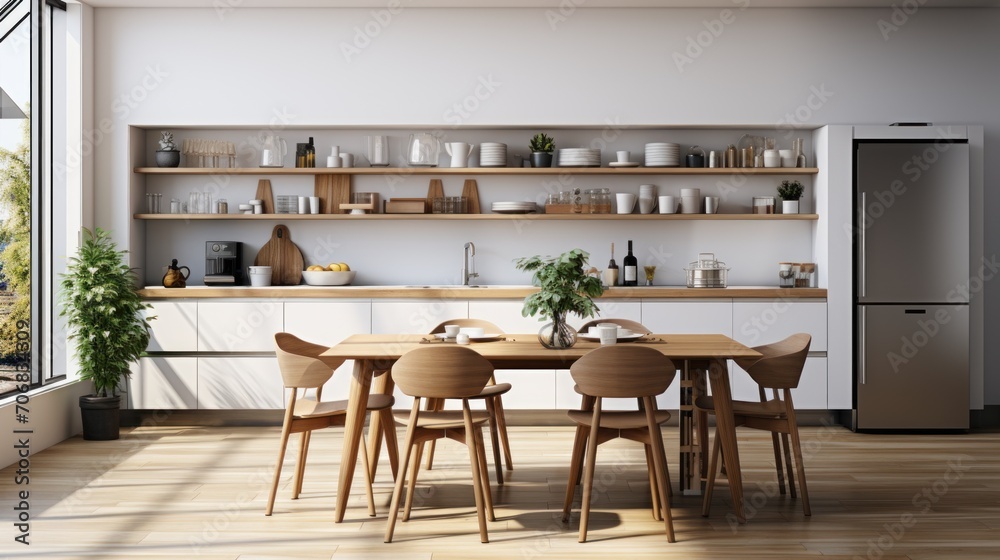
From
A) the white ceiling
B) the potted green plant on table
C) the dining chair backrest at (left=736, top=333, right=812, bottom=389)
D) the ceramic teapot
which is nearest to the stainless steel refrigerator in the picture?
the white ceiling

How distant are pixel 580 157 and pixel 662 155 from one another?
0.60 meters

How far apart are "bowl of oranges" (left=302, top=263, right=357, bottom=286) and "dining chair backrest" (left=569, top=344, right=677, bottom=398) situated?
9.77 ft

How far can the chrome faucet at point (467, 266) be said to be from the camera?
6055mm

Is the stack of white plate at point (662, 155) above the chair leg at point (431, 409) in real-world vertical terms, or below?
above

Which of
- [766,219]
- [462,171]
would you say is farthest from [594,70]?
[766,219]

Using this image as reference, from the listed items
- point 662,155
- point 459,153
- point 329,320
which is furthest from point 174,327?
point 662,155

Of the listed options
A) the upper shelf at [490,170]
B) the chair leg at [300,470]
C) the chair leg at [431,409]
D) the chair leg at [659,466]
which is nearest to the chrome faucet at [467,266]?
the upper shelf at [490,170]

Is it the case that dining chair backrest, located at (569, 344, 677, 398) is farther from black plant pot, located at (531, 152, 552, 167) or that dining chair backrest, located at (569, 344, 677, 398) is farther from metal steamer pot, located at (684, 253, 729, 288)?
black plant pot, located at (531, 152, 552, 167)

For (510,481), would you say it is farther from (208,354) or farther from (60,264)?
(60,264)

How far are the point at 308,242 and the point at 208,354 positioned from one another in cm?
112

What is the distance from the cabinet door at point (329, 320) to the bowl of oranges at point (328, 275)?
267 millimetres

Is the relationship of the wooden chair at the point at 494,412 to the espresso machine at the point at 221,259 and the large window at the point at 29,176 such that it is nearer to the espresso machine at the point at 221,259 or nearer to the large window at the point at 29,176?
the espresso machine at the point at 221,259

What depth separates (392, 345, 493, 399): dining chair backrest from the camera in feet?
11.1

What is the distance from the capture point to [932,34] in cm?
597
